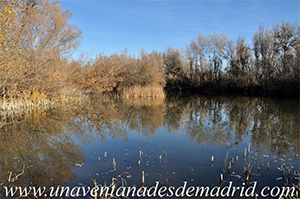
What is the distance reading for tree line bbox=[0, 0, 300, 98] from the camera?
435 inches

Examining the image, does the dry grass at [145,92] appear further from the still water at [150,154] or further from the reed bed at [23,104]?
the still water at [150,154]

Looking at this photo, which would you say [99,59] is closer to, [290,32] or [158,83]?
[158,83]

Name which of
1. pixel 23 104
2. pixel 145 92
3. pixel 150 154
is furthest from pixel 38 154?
pixel 145 92

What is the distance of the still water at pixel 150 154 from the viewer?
3.82 metres

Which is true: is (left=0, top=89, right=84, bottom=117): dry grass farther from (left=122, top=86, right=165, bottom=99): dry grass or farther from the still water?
(left=122, top=86, right=165, bottom=99): dry grass

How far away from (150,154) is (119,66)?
75.4 ft

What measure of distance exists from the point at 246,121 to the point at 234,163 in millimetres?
5501

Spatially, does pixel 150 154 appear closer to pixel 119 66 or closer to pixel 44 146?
pixel 44 146

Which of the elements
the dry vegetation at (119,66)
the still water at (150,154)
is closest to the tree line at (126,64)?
the dry vegetation at (119,66)

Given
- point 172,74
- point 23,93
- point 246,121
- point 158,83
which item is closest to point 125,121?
point 246,121

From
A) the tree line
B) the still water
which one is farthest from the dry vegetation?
the still water

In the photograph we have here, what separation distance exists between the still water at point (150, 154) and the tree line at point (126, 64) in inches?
151

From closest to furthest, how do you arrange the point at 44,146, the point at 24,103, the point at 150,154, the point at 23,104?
1. the point at 150,154
2. the point at 44,146
3. the point at 23,104
4. the point at 24,103

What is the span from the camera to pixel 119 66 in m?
27.2
